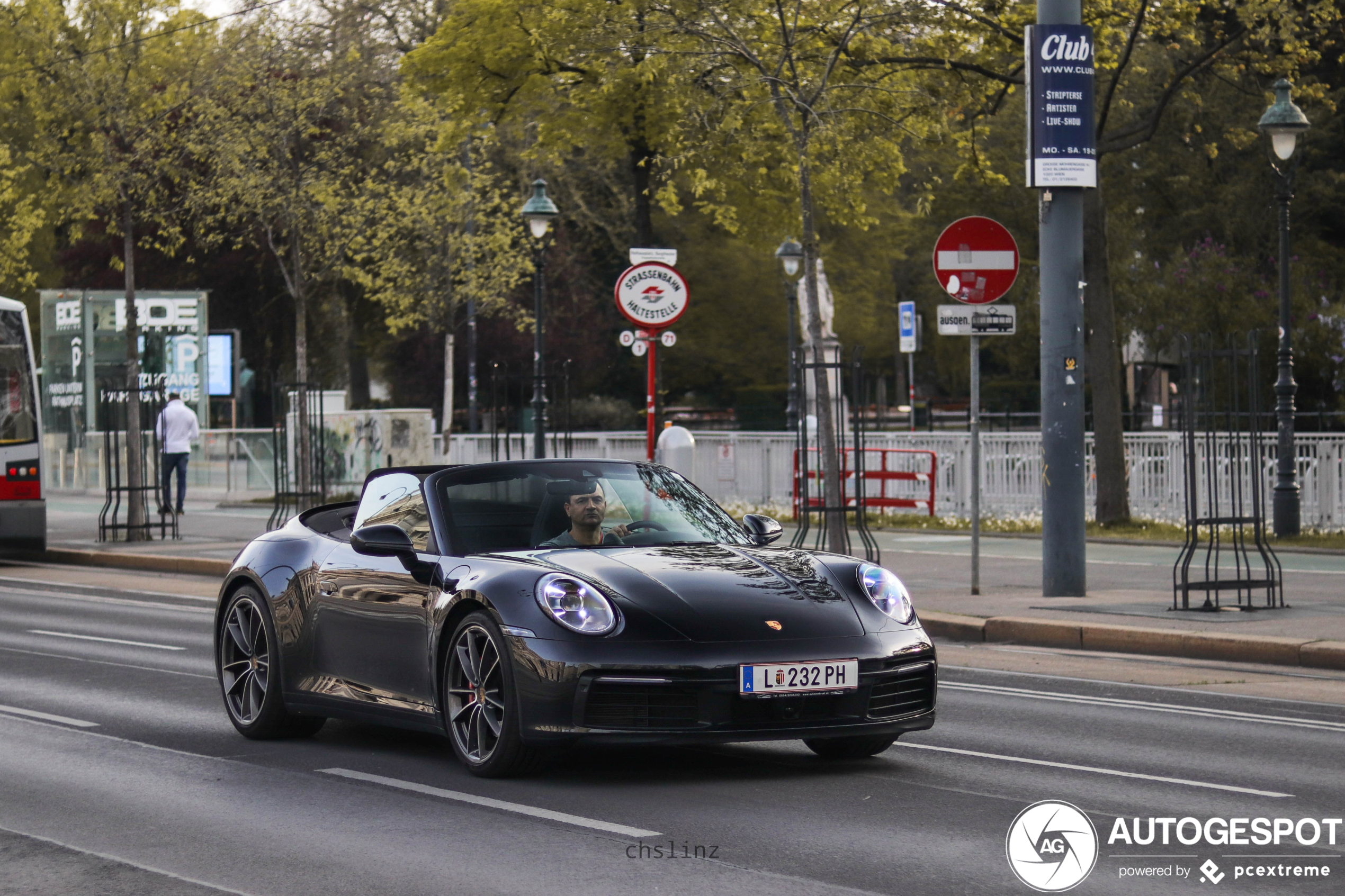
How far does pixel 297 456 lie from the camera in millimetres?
31453

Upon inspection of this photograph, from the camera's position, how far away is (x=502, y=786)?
7344 mm

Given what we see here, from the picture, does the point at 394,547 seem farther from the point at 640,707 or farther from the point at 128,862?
the point at 128,862

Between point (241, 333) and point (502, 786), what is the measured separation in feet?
168

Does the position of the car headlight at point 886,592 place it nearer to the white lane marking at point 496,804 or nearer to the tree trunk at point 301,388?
the white lane marking at point 496,804

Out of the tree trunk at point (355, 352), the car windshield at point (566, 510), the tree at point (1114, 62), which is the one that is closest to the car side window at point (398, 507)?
the car windshield at point (566, 510)

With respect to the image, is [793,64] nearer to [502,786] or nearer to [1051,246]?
[1051,246]

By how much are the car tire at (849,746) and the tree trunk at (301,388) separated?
50.0 feet

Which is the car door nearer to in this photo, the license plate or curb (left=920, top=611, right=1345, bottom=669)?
the license plate

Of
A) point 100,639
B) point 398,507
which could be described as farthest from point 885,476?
point 398,507

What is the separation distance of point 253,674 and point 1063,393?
820cm

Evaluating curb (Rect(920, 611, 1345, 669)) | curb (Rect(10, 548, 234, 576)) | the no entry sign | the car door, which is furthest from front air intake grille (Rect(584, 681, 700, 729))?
curb (Rect(10, 548, 234, 576))

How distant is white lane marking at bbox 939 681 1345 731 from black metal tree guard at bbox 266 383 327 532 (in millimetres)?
9348

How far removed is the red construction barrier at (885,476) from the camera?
25500 millimetres

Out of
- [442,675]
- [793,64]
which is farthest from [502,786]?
[793,64]
